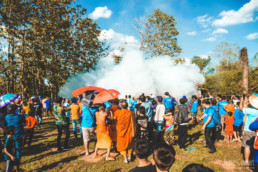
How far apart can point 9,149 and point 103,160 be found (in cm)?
264

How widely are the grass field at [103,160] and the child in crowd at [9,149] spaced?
3.63 ft

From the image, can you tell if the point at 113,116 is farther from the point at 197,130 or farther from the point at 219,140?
the point at 197,130

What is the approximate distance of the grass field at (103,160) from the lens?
4.69 meters

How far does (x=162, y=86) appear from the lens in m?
16.2

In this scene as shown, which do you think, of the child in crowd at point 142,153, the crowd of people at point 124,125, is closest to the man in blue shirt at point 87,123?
the crowd of people at point 124,125

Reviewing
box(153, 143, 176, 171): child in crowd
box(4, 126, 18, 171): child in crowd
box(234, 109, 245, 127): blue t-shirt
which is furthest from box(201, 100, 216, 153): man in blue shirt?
box(4, 126, 18, 171): child in crowd

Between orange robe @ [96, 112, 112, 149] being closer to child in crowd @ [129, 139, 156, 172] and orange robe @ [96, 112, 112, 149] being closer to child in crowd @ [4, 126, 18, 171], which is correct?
child in crowd @ [4, 126, 18, 171]

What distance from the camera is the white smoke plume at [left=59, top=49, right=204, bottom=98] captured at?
15.5m

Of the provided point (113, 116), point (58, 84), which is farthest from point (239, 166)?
point (58, 84)

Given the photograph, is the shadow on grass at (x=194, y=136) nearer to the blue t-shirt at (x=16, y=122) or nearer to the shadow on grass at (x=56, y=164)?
the shadow on grass at (x=56, y=164)

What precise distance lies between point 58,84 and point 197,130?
12.6m

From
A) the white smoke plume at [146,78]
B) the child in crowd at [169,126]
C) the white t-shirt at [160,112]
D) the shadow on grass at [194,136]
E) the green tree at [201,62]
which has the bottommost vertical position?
the shadow on grass at [194,136]

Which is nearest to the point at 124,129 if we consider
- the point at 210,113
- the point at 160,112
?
the point at 160,112

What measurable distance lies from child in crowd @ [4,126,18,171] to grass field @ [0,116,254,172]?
1.11 m
